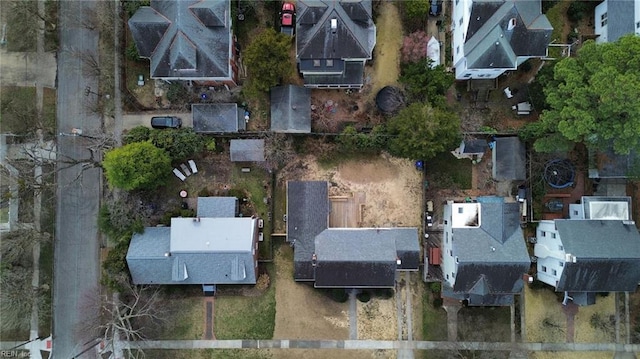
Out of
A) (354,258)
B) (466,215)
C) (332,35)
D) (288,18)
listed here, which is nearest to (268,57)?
(288,18)

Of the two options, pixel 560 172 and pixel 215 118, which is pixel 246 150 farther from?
pixel 560 172

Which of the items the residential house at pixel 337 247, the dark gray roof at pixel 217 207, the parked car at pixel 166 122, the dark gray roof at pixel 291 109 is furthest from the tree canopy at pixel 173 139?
the residential house at pixel 337 247

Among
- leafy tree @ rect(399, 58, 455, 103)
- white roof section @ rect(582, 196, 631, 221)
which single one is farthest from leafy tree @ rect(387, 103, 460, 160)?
white roof section @ rect(582, 196, 631, 221)

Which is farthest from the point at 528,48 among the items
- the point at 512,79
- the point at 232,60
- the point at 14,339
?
the point at 14,339

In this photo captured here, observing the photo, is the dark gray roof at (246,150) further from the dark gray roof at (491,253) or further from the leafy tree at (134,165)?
the dark gray roof at (491,253)

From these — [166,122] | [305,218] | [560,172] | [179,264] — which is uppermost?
[166,122]

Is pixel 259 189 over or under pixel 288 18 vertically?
under

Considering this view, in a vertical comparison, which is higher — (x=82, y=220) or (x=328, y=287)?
(x=82, y=220)

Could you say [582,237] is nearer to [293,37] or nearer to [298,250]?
[298,250]
